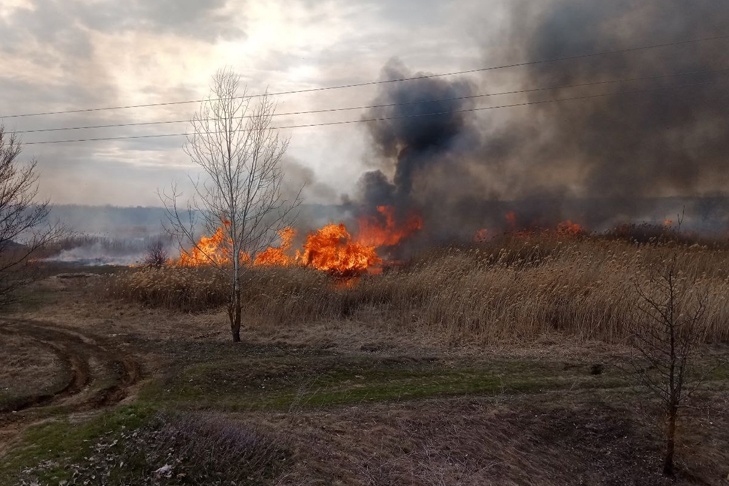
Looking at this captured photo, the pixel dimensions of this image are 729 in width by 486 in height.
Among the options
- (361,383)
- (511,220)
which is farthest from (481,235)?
(361,383)

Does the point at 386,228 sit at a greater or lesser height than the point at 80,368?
greater

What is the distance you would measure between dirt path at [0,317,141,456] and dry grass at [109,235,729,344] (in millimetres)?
3793

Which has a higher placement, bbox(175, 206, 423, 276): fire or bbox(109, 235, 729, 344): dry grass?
bbox(175, 206, 423, 276): fire

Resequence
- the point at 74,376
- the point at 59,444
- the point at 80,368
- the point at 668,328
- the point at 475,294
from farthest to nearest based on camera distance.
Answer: the point at 475,294 < the point at 80,368 < the point at 668,328 < the point at 74,376 < the point at 59,444

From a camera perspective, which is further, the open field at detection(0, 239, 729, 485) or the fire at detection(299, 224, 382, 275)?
the fire at detection(299, 224, 382, 275)

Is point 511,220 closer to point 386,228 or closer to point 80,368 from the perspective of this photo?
point 386,228

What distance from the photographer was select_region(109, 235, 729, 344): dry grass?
1187cm

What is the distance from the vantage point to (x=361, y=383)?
29.2 ft

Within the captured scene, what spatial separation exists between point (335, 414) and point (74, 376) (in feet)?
17.4

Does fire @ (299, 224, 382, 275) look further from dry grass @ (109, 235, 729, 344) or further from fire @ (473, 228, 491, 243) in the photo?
fire @ (473, 228, 491, 243)

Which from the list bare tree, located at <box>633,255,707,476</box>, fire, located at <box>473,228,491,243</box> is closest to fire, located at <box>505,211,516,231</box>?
fire, located at <box>473,228,491,243</box>

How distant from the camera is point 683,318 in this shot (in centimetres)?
1112

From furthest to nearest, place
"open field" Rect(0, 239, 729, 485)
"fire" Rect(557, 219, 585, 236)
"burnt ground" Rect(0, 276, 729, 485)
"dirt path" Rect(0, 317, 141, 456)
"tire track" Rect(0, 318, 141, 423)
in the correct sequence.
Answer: "fire" Rect(557, 219, 585, 236) < "tire track" Rect(0, 318, 141, 423) < "dirt path" Rect(0, 317, 141, 456) < "open field" Rect(0, 239, 729, 485) < "burnt ground" Rect(0, 276, 729, 485)

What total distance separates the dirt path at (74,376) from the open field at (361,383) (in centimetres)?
5
